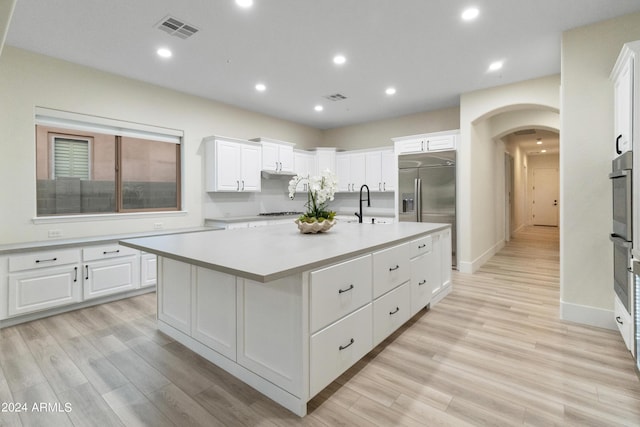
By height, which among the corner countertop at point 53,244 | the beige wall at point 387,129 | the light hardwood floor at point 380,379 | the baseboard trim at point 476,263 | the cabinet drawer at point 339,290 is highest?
the beige wall at point 387,129

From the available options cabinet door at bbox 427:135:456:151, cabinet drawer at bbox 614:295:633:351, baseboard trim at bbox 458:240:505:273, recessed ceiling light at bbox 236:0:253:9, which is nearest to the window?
recessed ceiling light at bbox 236:0:253:9

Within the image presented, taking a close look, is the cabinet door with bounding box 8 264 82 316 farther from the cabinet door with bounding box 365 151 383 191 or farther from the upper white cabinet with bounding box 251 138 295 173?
the cabinet door with bounding box 365 151 383 191

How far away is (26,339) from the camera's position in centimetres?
270

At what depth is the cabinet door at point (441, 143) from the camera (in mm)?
5031

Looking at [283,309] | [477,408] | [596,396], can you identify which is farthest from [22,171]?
[596,396]

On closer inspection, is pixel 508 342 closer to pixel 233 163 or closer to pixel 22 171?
pixel 233 163

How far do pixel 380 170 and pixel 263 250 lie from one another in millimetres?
4647

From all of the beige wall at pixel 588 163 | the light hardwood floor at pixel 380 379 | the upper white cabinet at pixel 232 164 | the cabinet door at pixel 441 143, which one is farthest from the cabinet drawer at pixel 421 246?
the upper white cabinet at pixel 232 164

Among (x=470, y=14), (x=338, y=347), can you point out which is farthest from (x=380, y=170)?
(x=338, y=347)

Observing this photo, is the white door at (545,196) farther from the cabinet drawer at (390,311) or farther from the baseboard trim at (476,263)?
the cabinet drawer at (390,311)

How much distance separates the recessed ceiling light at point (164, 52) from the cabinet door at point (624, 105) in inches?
160

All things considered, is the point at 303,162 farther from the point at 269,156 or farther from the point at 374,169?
the point at 374,169

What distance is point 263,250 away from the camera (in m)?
1.97

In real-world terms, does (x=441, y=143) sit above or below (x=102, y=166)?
above
